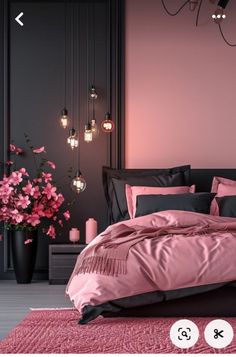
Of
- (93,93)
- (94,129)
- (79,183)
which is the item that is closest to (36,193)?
(79,183)

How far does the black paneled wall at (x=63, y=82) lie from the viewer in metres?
6.71

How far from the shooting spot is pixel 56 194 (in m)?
6.52

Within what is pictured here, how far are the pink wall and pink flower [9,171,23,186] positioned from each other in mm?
1067

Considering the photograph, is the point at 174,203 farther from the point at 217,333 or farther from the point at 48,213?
the point at 217,333

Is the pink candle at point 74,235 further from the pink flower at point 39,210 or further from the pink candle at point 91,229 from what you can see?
the pink flower at point 39,210

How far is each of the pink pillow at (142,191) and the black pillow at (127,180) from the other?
9 cm

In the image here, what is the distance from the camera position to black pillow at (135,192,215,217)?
219 inches

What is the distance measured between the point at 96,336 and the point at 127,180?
2.92m

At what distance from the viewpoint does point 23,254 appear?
6336mm

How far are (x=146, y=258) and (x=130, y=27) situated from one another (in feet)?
11.1

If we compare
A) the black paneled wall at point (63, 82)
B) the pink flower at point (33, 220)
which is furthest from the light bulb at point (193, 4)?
the pink flower at point (33, 220)

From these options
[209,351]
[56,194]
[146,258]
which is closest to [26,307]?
[146,258]

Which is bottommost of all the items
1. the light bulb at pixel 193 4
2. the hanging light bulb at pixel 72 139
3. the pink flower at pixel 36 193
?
the pink flower at pixel 36 193

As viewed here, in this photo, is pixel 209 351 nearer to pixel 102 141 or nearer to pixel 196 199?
pixel 196 199
